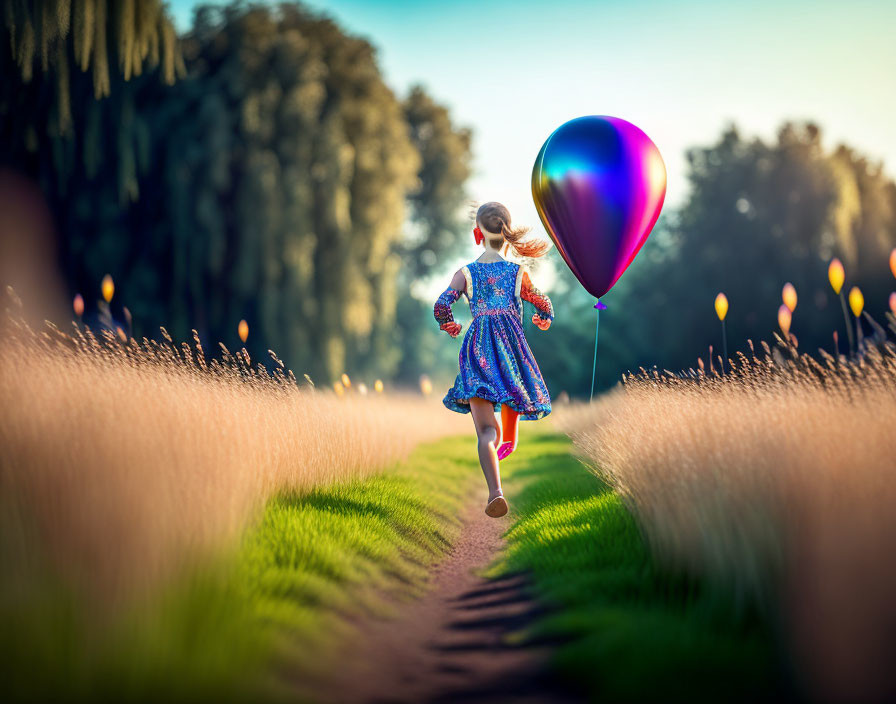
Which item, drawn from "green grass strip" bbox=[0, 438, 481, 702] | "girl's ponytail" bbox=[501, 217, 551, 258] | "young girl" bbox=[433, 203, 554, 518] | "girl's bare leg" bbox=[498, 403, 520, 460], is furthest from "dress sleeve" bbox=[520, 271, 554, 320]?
"green grass strip" bbox=[0, 438, 481, 702]

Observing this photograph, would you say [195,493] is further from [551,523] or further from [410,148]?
[410,148]

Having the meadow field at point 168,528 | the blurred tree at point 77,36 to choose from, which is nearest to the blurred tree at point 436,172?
the blurred tree at point 77,36

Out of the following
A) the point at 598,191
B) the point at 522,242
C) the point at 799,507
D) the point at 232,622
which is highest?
the point at 598,191

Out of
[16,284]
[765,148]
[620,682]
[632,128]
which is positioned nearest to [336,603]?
[620,682]

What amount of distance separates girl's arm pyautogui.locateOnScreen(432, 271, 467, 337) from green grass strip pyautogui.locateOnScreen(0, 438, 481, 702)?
1.58m

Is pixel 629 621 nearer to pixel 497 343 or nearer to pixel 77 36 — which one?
pixel 497 343

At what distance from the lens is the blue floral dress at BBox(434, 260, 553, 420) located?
5227 millimetres

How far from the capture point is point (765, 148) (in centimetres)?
2430

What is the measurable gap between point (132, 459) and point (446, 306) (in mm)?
2557

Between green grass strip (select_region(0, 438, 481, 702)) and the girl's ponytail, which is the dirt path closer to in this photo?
green grass strip (select_region(0, 438, 481, 702))

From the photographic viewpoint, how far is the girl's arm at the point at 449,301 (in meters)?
5.38

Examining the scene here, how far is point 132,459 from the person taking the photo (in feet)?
11.2

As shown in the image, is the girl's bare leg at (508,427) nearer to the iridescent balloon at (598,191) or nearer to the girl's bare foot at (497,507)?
the girl's bare foot at (497,507)

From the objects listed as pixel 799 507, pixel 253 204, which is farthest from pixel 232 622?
pixel 253 204
